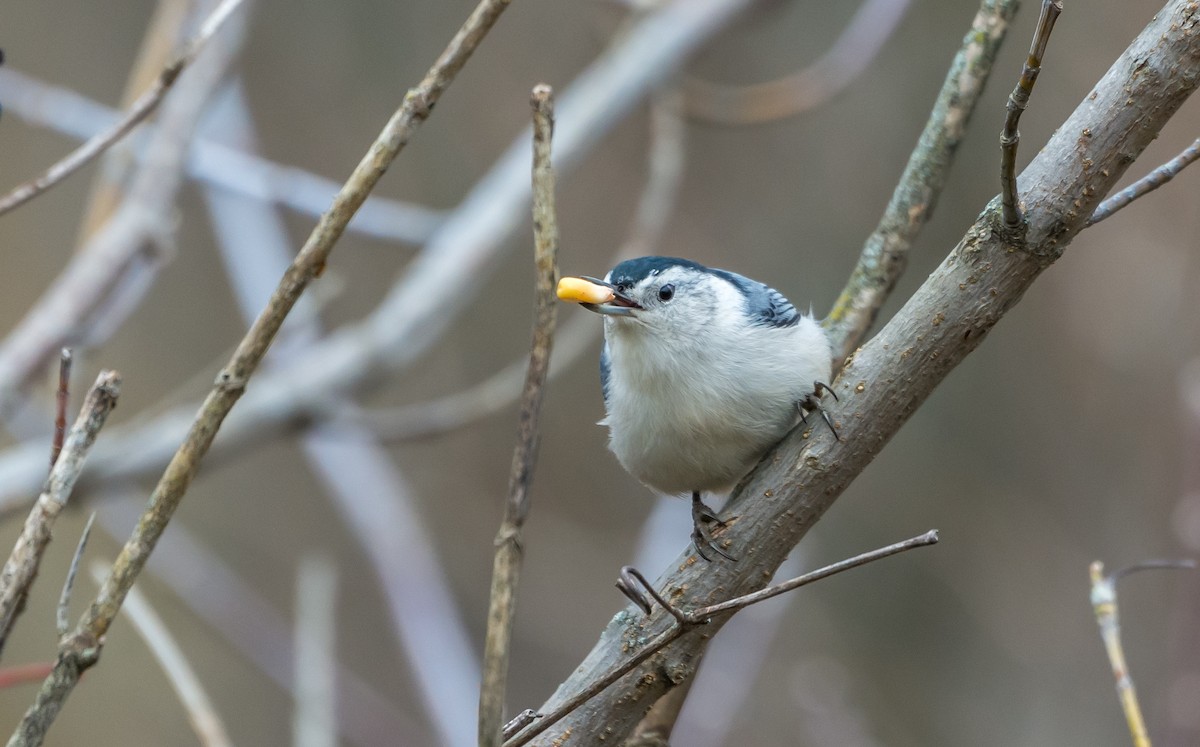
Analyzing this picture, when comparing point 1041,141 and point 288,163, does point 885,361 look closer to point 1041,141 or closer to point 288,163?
point 1041,141

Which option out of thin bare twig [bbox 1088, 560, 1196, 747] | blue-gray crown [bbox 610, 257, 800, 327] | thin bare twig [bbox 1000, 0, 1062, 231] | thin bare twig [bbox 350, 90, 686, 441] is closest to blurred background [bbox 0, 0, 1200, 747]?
thin bare twig [bbox 350, 90, 686, 441]

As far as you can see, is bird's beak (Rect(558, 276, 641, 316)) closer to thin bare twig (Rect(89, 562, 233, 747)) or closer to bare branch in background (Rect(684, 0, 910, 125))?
thin bare twig (Rect(89, 562, 233, 747))

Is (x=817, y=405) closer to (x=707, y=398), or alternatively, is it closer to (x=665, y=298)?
(x=707, y=398)

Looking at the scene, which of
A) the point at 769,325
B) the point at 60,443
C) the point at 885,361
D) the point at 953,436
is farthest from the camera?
the point at 953,436

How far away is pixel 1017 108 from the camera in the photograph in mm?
998

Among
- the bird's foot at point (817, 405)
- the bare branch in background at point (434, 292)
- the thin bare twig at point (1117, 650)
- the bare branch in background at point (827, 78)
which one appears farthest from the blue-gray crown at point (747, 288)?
the bare branch in background at point (827, 78)

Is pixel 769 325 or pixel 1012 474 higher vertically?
pixel 1012 474

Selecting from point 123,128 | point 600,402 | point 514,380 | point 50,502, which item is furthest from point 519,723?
point 600,402

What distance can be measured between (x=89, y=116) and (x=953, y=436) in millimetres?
3536

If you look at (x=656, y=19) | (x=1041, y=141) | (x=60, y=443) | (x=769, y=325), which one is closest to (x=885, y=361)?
(x=769, y=325)

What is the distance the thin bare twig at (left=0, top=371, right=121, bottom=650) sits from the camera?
88 centimetres

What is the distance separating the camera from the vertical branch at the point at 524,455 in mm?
716

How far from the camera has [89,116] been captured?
10.1 ft

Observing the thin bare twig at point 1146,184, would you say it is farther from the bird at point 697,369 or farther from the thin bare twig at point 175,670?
the thin bare twig at point 175,670
